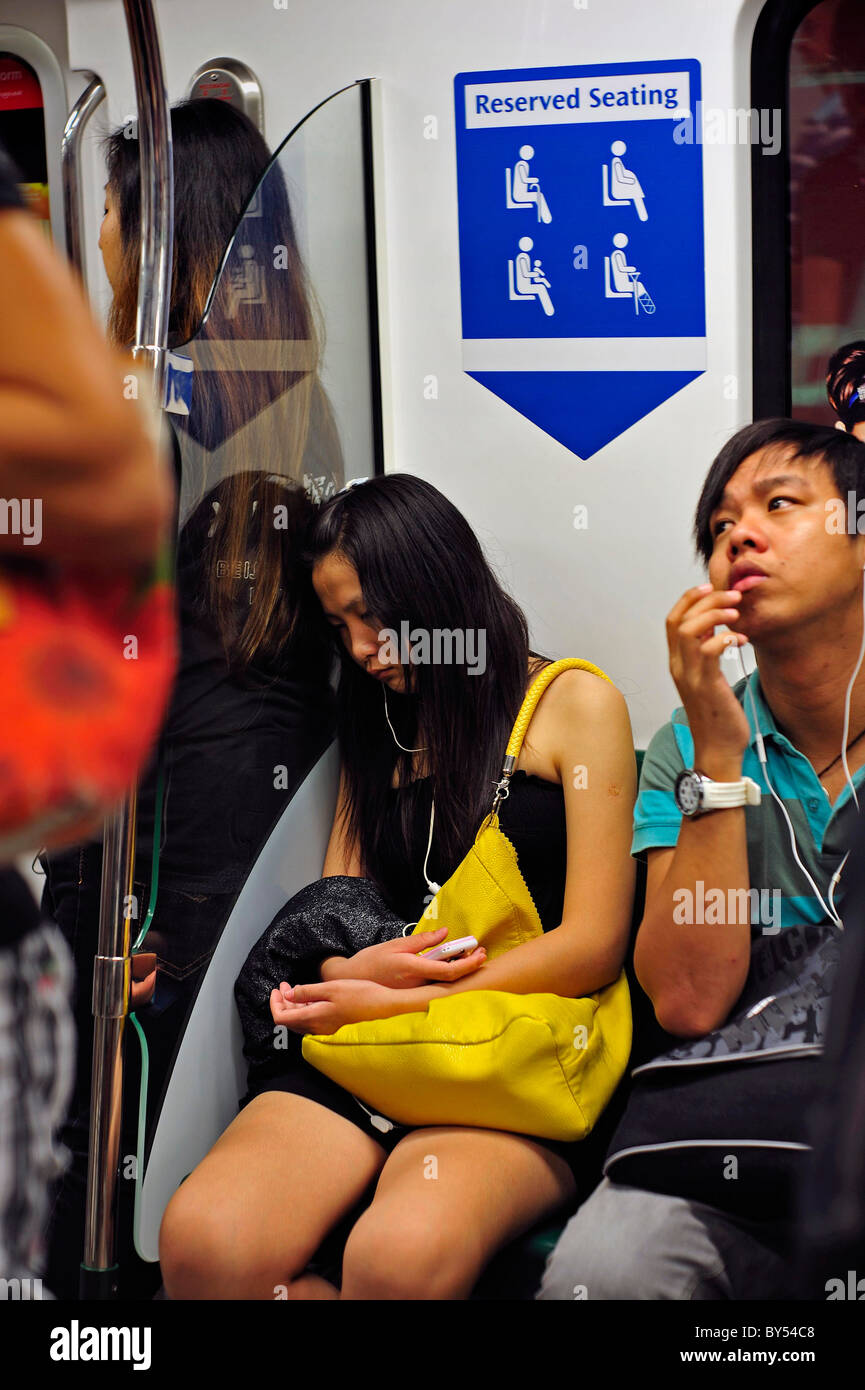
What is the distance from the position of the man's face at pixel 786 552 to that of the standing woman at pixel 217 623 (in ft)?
2.48

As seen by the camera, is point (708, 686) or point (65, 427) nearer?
point (65, 427)

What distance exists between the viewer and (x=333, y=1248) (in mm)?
1896

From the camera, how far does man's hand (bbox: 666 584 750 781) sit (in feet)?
5.65

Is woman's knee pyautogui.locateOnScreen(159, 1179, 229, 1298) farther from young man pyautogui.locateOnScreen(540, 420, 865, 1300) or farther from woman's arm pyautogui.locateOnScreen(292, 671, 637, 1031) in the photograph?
young man pyautogui.locateOnScreen(540, 420, 865, 1300)

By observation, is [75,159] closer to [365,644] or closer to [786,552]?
[365,644]

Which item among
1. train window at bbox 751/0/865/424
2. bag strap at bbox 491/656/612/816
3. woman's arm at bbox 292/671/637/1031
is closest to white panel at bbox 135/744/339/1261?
woman's arm at bbox 292/671/637/1031

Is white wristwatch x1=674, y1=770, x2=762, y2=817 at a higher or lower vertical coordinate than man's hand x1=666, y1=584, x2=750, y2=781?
lower

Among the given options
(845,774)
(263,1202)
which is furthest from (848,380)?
(263,1202)

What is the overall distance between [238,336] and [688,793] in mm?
1032

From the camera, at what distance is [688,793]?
175cm

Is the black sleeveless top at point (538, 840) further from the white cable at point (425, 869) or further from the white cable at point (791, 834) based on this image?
the white cable at point (791, 834)

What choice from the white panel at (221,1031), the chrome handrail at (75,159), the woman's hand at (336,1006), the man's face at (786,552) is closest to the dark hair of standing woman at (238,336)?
the chrome handrail at (75,159)

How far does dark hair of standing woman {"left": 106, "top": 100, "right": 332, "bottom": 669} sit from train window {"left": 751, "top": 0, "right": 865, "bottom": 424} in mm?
777

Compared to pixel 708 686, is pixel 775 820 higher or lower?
lower
